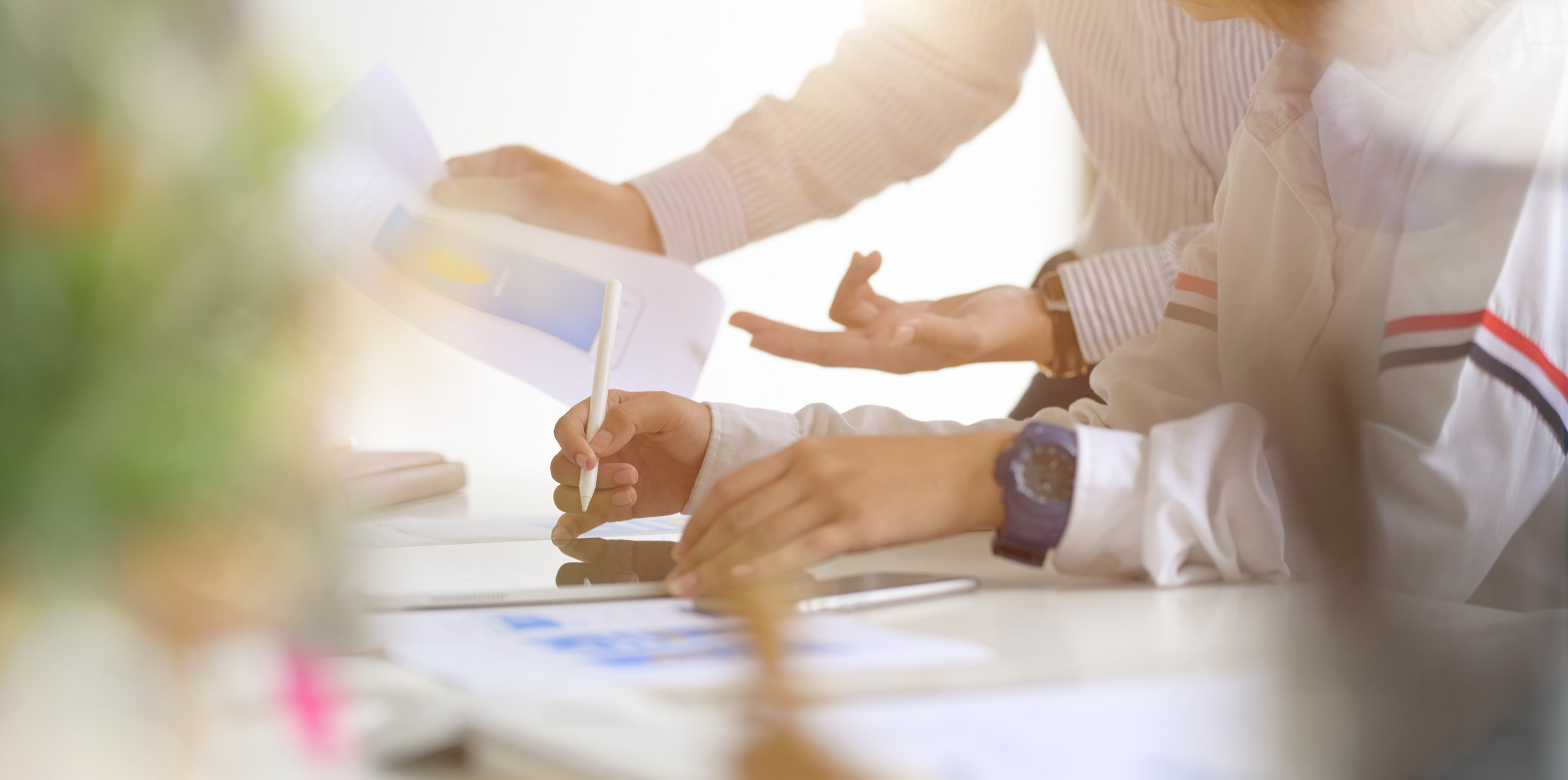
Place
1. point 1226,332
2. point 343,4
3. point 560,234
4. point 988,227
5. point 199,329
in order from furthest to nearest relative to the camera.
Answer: point 988,227 < point 560,234 < point 1226,332 < point 343,4 < point 199,329

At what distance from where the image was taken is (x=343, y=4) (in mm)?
233

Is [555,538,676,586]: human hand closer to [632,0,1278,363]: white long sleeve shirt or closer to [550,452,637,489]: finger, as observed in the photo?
[550,452,637,489]: finger

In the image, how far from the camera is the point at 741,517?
38 cm

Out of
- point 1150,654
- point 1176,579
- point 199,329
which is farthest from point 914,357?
point 199,329

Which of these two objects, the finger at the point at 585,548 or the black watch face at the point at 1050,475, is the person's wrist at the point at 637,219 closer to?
the finger at the point at 585,548

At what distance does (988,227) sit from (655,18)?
1.63 feet

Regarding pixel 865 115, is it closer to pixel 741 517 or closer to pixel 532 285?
pixel 532 285

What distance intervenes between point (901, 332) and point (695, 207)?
0.23m

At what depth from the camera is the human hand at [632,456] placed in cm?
57

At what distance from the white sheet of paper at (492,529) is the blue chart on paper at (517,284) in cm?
12

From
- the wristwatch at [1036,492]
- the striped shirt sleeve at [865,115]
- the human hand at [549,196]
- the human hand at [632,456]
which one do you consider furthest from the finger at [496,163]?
the wristwatch at [1036,492]

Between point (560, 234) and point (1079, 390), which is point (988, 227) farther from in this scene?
point (560, 234)

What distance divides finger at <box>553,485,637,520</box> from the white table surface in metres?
0.14

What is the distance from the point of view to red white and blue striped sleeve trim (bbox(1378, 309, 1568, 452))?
0.38 meters
